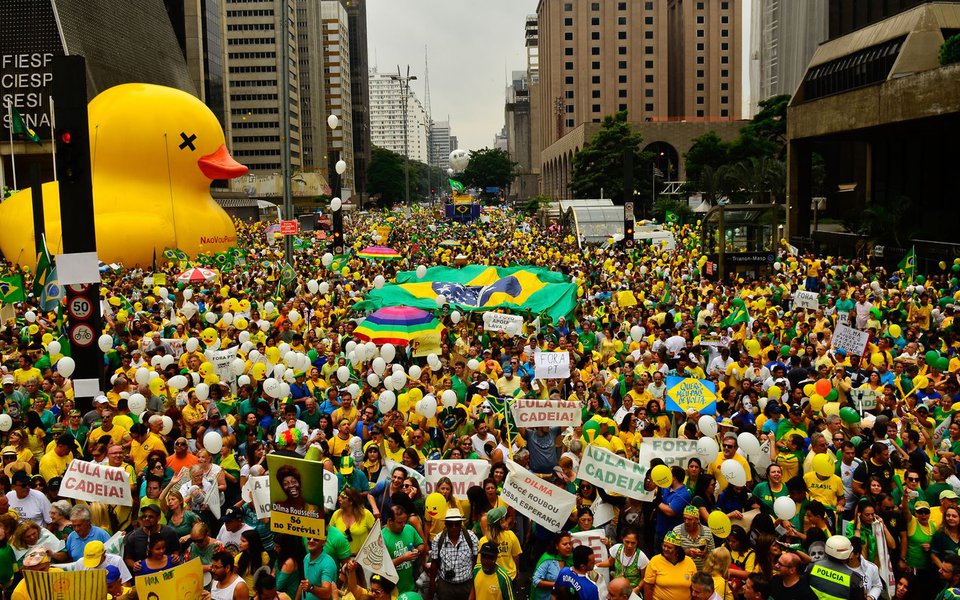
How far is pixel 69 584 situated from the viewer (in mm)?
5805

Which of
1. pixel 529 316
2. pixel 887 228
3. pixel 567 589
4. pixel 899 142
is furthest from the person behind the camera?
pixel 899 142

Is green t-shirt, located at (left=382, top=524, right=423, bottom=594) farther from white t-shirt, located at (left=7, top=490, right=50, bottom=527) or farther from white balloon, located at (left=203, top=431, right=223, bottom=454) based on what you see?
white t-shirt, located at (left=7, top=490, right=50, bottom=527)

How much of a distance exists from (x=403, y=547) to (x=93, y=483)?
2.73m

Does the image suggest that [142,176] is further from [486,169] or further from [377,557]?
[486,169]

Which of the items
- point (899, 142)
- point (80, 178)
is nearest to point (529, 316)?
point (80, 178)

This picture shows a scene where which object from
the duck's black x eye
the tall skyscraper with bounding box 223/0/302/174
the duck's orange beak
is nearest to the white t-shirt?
the duck's orange beak

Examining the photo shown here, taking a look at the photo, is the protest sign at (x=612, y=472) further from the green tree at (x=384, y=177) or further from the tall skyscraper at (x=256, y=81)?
the green tree at (x=384, y=177)

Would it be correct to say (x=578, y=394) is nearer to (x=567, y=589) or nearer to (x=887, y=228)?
(x=567, y=589)

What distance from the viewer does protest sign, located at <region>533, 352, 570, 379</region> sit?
11969 mm

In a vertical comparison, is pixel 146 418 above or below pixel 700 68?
→ below

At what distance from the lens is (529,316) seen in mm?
17453

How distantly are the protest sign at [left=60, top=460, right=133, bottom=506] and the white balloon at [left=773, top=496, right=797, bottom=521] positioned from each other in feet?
17.1

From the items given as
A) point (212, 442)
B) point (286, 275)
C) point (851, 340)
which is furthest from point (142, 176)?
point (851, 340)

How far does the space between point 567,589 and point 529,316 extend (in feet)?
37.4
